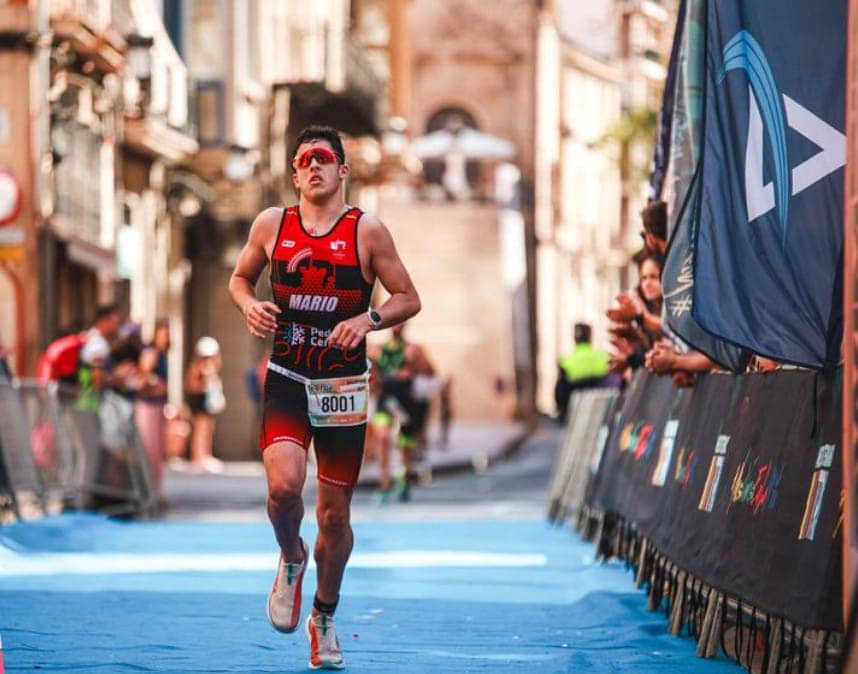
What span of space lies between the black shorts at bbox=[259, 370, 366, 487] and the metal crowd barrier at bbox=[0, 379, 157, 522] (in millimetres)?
9777

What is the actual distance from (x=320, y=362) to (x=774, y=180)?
1787mm

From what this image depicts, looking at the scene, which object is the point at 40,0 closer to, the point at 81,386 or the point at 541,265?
the point at 81,386

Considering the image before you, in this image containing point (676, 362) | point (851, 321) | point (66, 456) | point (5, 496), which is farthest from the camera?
point (66, 456)

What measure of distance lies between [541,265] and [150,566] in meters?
64.5

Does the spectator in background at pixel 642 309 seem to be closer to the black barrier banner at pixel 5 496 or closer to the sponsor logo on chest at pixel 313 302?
the sponsor logo on chest at pixel 313 302

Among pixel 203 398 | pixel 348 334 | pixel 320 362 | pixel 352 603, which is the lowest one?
pixel 203 398

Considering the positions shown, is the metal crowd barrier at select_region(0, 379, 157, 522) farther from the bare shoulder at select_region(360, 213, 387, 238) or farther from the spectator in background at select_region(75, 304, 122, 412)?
the bare shoulder at select_region(360, 213, 387, 238)

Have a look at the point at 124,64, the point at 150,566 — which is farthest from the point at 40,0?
the point at 150,566

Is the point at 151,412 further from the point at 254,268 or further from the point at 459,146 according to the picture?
the point at 459,146

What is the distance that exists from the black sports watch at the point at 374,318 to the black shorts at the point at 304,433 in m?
Answer: 0.35

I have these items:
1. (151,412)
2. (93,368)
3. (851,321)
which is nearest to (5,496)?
(93,368)

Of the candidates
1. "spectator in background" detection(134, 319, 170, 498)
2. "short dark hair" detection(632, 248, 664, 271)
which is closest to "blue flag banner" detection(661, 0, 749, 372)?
"short dark hair" detection(632, 248, 664, 271)

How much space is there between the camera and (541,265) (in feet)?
259

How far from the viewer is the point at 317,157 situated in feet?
30.9
